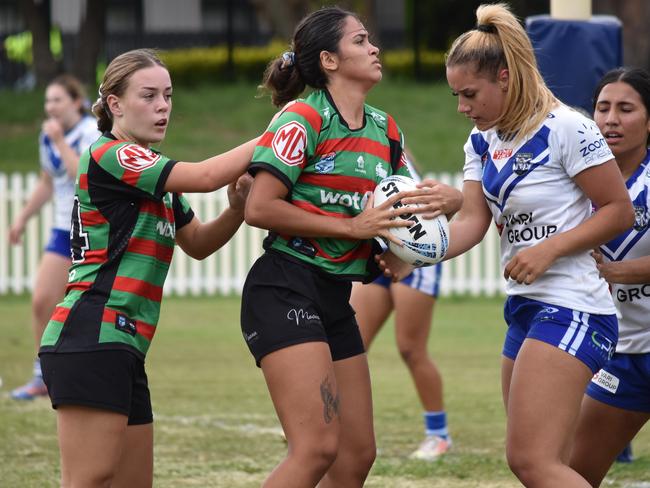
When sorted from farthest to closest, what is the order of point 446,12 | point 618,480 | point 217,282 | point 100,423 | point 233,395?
point 446,12 → point 217,282 → point 233,395 → point 618,480 → point 100,423

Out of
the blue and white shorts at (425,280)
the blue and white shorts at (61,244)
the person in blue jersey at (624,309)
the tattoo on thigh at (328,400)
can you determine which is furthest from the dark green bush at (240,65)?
the tattoo on thigh at (328,400)

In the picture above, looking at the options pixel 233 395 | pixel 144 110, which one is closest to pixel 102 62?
pixel 233 395

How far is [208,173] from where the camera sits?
4.51 meters

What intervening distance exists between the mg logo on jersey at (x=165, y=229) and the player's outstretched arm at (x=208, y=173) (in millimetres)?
180

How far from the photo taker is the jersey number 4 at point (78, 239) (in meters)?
4.57

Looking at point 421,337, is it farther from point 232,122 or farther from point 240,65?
point 240,65

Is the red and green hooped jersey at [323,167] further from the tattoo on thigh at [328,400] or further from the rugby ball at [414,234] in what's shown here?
the tattoo on thigh at [328,400]

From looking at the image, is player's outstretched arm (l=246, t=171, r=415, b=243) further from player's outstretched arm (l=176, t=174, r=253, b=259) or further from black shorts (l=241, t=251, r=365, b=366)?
player's outstretched arm (l=176, t=174, r=253, b=259)

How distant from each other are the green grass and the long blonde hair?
54.3ft

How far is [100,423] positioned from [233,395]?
508 cm

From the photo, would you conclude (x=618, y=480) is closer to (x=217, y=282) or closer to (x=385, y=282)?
(x=385, y=282)

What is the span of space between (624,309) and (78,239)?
2414mm

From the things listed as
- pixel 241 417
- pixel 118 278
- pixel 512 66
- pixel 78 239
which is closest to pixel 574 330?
pixel 512 66

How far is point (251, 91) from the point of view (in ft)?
86.9
